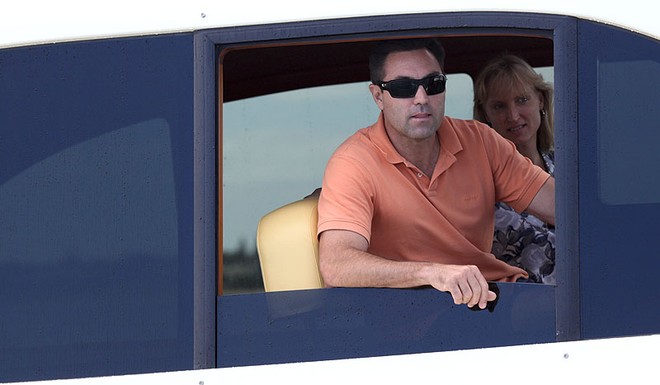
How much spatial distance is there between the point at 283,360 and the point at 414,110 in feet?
2.41

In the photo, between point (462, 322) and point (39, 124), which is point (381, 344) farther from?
point (39, 124)

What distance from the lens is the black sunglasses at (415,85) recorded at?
10.9ft

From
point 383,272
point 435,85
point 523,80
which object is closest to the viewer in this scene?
point 383,272

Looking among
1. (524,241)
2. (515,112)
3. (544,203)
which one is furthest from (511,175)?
(515,112)

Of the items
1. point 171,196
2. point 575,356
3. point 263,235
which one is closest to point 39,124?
point 171,196

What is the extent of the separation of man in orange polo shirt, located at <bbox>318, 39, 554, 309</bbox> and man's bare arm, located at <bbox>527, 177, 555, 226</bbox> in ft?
0.57

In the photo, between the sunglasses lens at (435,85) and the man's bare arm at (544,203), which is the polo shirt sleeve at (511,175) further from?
the sunglasses lens at (435,85)

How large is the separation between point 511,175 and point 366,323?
0.83m

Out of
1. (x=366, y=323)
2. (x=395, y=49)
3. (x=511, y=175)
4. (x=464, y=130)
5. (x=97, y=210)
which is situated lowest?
(x=366, y=323)

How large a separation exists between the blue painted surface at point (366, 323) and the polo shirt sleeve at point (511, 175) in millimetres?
712

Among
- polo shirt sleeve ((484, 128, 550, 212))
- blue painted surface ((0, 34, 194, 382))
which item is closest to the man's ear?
polo shirt sleeve ((484, 128, 550, 212))

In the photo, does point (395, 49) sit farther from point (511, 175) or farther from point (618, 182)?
point (618, 182)

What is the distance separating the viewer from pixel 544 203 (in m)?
3.71

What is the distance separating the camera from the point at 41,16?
127 inches
